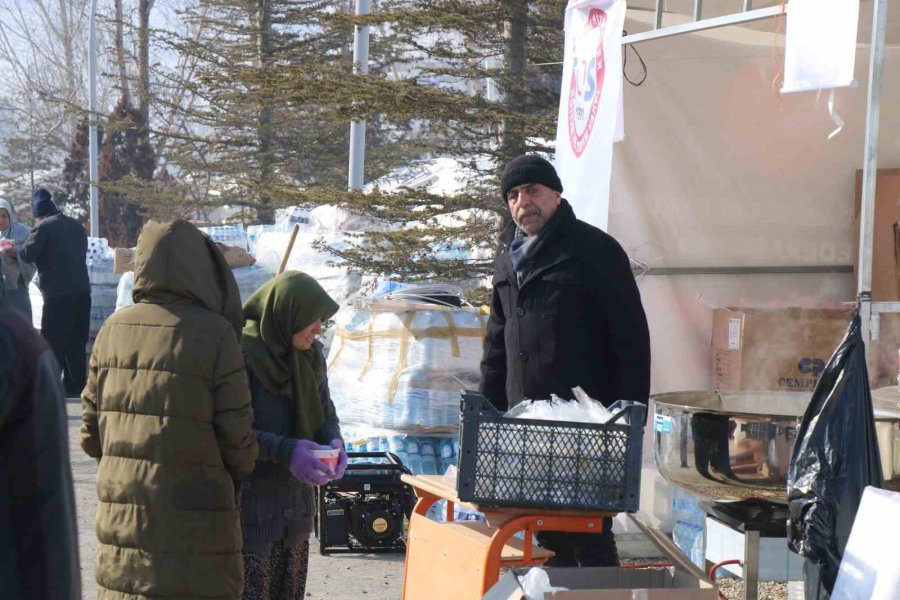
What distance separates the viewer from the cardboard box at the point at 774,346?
638 cm

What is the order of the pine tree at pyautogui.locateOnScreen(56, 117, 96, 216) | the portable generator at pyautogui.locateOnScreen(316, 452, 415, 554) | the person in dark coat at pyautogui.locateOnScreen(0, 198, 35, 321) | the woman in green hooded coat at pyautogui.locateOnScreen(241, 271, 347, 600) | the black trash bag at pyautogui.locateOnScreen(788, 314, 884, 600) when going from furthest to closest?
the pine tree at pyautogui.locateOnScreen(56, 117, 96, 216)
the person in dark coat at pyautogui.locateOnScreen(0, 198, 35, 321)
the portable generator at pyautogui.locateOnScreen(316, 452, 415, 554)
the woman in green hooded coat at pyautogui.locateOnScreen(241, 271, 347, 600)
the black trash bag at pyautogui.locateOnScreen(788, 314, 884, 600)

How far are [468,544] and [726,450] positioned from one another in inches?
36.3

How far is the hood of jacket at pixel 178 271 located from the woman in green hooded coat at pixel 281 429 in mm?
340

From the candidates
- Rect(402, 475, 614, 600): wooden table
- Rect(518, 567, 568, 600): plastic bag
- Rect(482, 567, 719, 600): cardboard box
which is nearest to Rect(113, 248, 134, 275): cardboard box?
Rect(402, 475, 614, 600): wooden table

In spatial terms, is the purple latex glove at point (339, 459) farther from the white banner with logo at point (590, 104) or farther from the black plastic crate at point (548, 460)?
the white banner with logo at point (590, 104)

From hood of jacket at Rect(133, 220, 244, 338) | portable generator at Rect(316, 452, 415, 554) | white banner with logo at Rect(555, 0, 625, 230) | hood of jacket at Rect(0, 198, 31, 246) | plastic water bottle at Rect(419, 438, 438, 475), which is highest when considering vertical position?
white banner with logo at Rect(555, 0, 625, 230)

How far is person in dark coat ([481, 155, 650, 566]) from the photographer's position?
14.0 ft

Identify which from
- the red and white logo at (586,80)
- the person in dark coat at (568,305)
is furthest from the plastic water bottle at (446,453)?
the person in dark coat at (568,305)

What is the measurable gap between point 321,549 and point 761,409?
2.99 m

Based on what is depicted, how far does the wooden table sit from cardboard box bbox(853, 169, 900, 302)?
3.47 meters

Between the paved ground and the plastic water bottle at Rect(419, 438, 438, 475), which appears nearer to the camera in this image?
the paved ground

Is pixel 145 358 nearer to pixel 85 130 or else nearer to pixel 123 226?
pixel 123 226

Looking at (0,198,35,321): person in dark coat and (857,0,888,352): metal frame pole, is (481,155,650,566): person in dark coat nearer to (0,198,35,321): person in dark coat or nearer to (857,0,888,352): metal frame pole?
(857,0,888,352): metal frame pole

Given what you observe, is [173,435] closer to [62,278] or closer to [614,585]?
[614,585]
